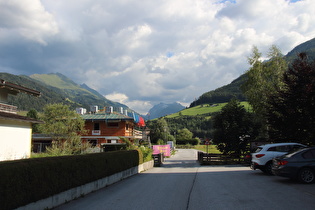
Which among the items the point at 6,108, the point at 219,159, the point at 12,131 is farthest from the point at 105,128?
the point at 12,131

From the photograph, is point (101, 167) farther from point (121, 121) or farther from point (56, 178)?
point (121, 121)

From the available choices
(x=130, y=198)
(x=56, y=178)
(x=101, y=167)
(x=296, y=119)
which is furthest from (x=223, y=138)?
(x=56, y=178)

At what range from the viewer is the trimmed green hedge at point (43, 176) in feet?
19.2

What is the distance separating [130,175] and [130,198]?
8143 mm

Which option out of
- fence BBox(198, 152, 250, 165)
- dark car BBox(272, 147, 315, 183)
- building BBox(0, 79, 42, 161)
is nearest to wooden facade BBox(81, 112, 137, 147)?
fence BBox(198, 152, 250, 165)

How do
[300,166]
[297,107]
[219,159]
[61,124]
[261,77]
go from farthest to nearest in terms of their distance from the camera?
[61,124] → [261,77] → [219,159] → [297,107] → [300,166]

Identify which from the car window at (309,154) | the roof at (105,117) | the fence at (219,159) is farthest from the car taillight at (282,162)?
the roof at (105,117)

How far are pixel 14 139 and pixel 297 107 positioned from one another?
1955 centimetres

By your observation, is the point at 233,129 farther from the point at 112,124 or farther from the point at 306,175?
the point at 112,124

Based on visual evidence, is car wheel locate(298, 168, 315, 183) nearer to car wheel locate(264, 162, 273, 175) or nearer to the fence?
car wheel locate(264, 162, 273, 175)

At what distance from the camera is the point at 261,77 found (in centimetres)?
3134

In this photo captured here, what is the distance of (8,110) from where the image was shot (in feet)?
72.9

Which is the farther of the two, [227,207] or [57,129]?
[57,129]

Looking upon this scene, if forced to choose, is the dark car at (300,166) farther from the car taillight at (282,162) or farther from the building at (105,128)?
the building at (105,128)
